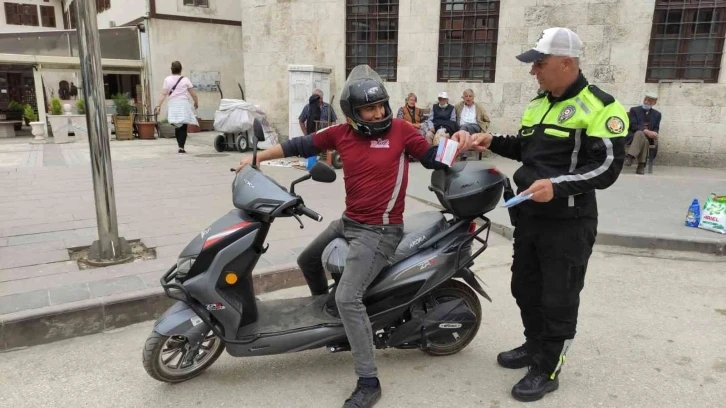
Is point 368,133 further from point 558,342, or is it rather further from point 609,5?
point 609,5

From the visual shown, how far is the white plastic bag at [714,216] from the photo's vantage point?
5.74 meters

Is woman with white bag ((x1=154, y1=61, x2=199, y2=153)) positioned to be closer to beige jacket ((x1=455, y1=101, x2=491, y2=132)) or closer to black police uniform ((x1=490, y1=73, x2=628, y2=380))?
beige jacket ((x1=455, y1=101, x2=491, y2=132))

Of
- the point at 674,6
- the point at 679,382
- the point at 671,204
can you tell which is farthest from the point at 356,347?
the point at 674,6

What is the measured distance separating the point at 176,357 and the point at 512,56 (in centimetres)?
977

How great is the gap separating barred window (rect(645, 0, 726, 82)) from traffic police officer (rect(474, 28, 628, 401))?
8.78 m

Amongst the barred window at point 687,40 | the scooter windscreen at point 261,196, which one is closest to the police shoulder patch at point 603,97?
the scooter windscreen at point 261,196

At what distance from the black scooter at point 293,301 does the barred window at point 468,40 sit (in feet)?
29.1

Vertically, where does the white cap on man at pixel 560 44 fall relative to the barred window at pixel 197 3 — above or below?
below

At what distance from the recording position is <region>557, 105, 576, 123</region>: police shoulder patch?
257cm

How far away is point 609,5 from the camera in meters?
10.1

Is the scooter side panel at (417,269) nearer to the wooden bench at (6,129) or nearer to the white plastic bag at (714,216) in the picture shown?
the white plastic bag at (714,216)

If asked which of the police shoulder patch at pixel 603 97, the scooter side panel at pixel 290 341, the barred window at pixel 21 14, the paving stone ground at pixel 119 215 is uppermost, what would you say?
the barred window at pixel 21 14

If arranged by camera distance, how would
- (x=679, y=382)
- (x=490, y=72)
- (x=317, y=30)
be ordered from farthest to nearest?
(x=317, y=30), (x=490, y=72), (x=679, y=382)

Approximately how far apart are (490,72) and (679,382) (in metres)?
9.14
